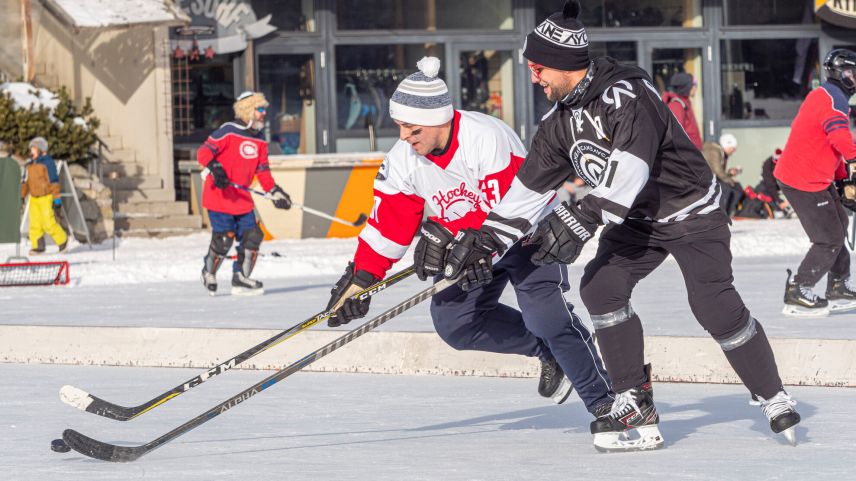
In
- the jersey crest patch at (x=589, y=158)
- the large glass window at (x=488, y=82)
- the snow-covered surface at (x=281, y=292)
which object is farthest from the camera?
the large glass window at (x=488, y=82)

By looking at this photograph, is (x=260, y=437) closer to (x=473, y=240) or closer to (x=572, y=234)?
(x=473, y=240)

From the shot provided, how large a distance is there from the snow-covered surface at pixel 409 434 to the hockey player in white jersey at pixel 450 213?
0.33 m

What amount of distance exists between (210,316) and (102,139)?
825 cm

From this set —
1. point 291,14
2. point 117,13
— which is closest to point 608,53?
point 291,14

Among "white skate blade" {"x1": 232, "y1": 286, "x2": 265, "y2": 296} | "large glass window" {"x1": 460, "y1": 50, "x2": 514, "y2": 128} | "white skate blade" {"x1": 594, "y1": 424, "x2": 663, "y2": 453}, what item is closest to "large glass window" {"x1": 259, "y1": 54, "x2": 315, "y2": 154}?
"large glass window" {"x1": 460, "y1": 50, "x2": 514, "y2": 128}

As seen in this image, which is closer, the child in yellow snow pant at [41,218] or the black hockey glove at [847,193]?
the black hockey glove at [847,193]

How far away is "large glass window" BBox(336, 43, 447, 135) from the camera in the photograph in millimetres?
16500

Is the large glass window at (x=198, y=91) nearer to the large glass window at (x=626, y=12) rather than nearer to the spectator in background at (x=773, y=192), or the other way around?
the large glass window at (x=626, y=12)

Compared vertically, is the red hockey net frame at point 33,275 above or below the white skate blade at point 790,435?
below

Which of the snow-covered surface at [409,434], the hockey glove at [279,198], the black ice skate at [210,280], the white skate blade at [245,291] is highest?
the snow-covered surface at [409,434]

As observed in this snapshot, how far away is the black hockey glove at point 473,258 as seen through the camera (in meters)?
4.31

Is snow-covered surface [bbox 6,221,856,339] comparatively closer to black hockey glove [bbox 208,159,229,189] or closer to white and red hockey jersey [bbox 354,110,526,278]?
black hockey glove [bbox 208,159,229,189]

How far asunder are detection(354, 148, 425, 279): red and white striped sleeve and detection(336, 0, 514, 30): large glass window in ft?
39.3

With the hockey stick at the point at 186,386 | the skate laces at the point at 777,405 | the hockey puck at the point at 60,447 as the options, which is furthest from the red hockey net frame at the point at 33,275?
the skate laces at the point at 777,405
